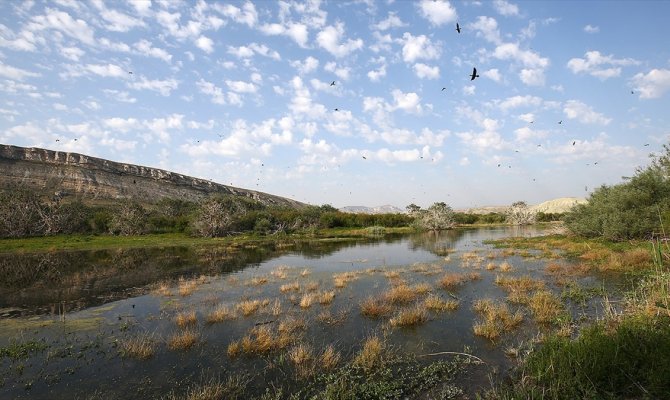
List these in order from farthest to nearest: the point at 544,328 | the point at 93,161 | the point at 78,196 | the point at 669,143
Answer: the point at 93,161
the point at 78,196
the point at 669,143
the point at 544,328

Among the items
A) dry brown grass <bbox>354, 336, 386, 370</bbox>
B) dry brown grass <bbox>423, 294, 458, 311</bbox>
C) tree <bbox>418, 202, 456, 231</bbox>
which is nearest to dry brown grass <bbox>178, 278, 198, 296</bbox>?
dry brown grass <bbox>354, 336, 386, 370</bbox>

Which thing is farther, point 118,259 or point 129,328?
point 118,259

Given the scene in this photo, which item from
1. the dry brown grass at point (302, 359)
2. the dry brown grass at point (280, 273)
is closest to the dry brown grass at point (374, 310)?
the dry brown grass at point (302, 359)

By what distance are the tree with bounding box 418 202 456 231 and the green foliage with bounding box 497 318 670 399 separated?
8003 centimetres

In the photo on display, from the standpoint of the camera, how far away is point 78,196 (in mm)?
116250

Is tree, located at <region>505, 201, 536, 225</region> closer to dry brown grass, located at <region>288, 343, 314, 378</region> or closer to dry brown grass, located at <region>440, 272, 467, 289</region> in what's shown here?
dry brown grass, located at <region>440, 272, 467, 289</region>

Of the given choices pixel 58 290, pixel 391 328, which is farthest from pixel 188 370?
pixel 58 290

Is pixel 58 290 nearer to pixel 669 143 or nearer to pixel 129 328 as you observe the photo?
pixel 129 328

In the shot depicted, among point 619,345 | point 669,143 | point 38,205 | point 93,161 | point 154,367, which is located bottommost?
point 154,367

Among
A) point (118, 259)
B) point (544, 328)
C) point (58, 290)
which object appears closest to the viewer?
point (544, 328)

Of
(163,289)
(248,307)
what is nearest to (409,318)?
(248,307)

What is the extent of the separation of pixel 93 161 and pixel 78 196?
111 feet

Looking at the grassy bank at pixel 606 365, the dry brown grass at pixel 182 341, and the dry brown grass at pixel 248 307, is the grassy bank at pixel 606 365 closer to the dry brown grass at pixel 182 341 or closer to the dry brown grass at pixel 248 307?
the dry brown grass at pixel 182 341

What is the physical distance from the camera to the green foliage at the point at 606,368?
22.9 ft
